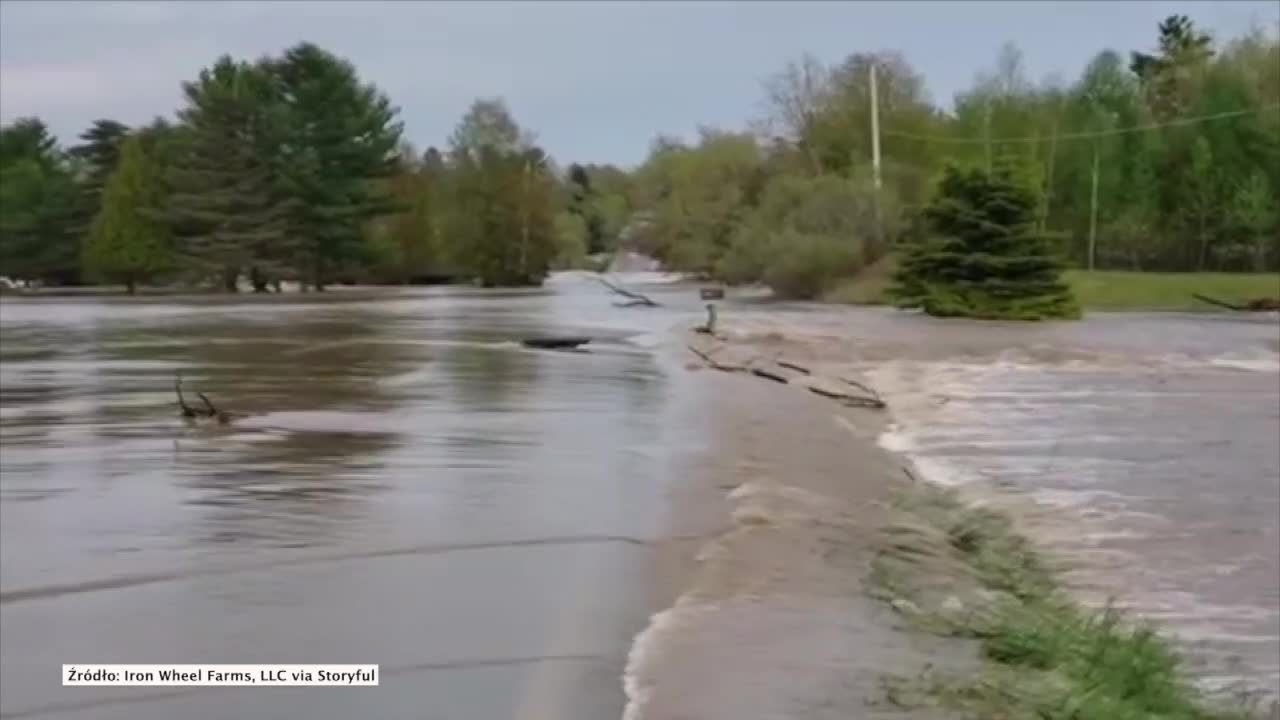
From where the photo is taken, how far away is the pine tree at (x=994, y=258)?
50.1 m

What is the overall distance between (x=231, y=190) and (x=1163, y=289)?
4291 centimetres

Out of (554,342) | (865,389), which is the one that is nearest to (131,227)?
(554,342)

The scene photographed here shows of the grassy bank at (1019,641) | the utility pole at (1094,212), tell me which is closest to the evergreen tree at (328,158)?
the utility pole at (1094,212)

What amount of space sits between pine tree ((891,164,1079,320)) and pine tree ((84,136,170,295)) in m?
45.4

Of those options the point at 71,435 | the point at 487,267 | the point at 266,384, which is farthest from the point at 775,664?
the point at 487,267

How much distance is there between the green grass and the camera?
56.5 m

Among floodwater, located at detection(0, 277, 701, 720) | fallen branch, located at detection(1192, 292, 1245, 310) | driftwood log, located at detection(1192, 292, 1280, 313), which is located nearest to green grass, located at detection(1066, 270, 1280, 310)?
fallen branch, located at detection(1192, 292, 1245, 310)

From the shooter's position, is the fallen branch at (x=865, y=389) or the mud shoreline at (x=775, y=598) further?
the fallen branch at (x=865, y=389)

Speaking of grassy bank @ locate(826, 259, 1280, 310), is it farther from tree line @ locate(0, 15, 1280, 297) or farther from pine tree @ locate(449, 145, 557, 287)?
pine tree @ locate(449, 145, 557, 287)

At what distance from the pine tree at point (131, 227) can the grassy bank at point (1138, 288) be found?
36.9 meters

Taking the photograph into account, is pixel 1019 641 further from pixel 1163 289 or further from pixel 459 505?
pixel 1163 289

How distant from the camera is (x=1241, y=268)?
69062mm

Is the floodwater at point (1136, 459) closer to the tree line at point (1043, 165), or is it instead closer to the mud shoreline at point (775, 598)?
the mud shoreline at point (775, 598)

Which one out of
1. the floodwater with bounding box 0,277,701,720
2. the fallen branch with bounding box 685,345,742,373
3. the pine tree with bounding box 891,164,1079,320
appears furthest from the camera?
the pine tree with bounding box 891,164,1079,320
